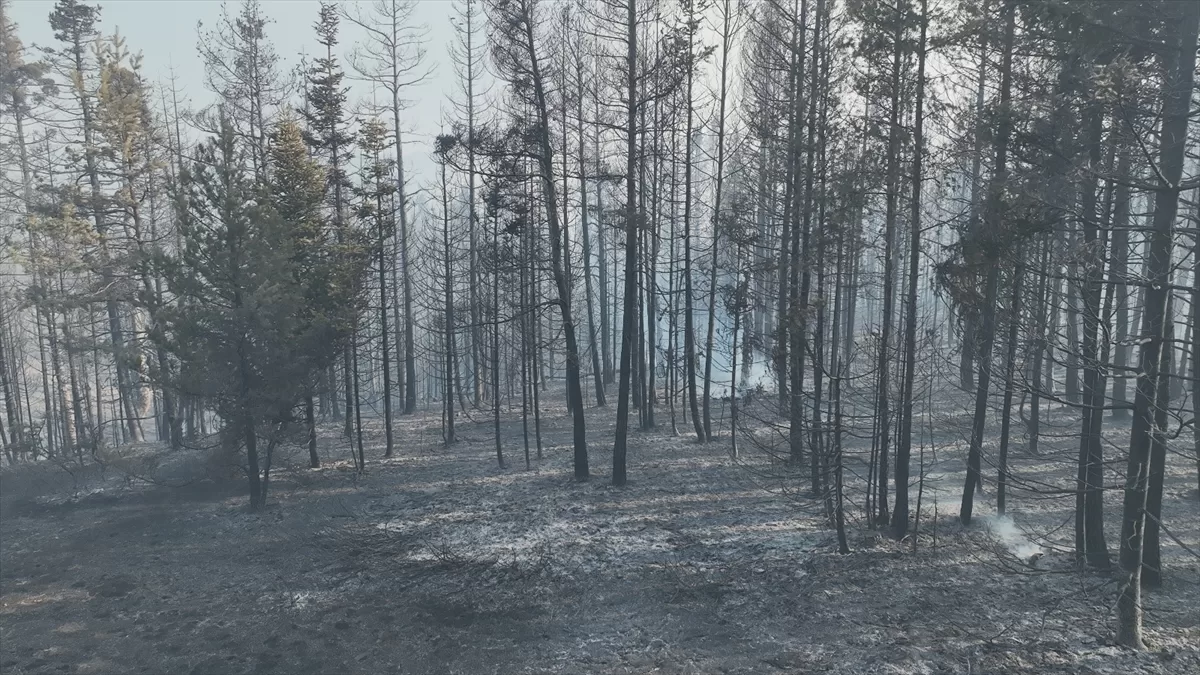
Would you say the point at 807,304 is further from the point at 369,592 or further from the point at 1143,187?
the point at 369,592

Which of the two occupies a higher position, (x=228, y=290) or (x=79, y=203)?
(x=79, y=203)

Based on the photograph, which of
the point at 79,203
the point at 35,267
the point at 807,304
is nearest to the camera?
the point at 807,304

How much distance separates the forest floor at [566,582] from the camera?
912 cm

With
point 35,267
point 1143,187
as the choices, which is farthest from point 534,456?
point 35,267

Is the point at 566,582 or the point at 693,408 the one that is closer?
the point at 566,582

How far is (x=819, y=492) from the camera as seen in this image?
13773mm

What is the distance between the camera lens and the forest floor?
29.9ft

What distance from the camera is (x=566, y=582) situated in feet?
38.1

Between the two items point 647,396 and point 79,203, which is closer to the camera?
point 79,203

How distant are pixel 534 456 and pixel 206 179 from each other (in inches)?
421

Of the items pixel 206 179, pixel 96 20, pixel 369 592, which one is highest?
pixel 96 20

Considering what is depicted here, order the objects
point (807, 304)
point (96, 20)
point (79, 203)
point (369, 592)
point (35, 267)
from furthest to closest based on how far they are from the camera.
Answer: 1. point (96, 20)
2. point (35, 267)
3. point (79, 203)
4. point (807, 304)
5. point (369, 592)

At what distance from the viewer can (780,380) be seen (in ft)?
50.8

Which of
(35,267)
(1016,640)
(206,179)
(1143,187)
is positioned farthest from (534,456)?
(35,267)
